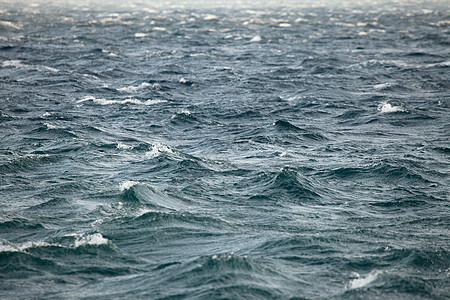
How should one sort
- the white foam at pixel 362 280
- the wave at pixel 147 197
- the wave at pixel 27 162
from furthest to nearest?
the wave at pixel 27 162
the wave at pixel 147 197
the white foam at pixel 362 280

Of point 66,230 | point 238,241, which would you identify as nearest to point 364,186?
point 238,241

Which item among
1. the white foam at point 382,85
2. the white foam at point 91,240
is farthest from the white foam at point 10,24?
the white foam at point 91,240

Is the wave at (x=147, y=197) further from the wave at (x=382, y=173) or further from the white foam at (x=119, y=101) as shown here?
the white foam at (x=119, y=101)

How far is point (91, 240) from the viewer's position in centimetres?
1603

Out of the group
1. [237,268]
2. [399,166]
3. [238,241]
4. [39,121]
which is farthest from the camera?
[39,121]

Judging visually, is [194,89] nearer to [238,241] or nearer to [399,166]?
[399,166]

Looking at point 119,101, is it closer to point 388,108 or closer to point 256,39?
point 388,108

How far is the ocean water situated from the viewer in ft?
46.8

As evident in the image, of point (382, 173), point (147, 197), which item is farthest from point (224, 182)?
point (382, 173)

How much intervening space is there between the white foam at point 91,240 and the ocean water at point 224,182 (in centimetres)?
6

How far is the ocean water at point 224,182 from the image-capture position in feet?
46.8

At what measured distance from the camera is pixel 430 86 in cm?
4147

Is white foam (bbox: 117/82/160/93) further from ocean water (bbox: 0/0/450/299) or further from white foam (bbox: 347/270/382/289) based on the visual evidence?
white foam (bbox: 347/270/382/289)

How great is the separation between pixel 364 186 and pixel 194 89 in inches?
878
